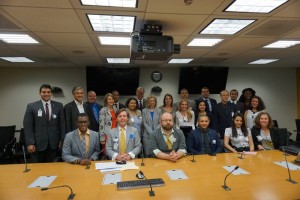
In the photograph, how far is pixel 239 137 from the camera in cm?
343

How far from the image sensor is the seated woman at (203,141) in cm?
317

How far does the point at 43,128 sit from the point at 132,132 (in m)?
1.44

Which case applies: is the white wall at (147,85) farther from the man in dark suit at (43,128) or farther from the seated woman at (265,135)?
the seated woman at (265,135)

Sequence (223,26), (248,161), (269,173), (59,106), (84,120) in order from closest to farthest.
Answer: (269,173) < (248,161) < (84,120) < (223,26) < (59,106)

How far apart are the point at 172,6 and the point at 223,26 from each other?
1078 mm

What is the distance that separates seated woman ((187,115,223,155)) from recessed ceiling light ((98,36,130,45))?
1.81m

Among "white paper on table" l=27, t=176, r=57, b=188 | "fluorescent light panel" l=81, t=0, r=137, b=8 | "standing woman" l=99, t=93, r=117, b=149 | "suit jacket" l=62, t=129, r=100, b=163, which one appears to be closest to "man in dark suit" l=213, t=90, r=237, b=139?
"standing woman" l=99, t=93, r=117, b=149

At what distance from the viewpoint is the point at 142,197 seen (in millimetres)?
1644

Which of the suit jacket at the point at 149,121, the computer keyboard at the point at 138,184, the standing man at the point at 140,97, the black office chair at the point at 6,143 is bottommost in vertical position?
the black office chair at the point at 6,143

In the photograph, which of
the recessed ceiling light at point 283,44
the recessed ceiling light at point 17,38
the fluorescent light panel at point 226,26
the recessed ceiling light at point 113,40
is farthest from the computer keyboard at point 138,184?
the recessed ceiling light at point 283,44

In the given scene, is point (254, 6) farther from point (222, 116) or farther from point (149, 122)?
point (222, 116)

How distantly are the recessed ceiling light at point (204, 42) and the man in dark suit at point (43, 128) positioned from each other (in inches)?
101

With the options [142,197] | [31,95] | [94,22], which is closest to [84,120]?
[94,22]

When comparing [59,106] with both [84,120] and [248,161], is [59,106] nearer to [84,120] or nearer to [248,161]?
[84,120]
